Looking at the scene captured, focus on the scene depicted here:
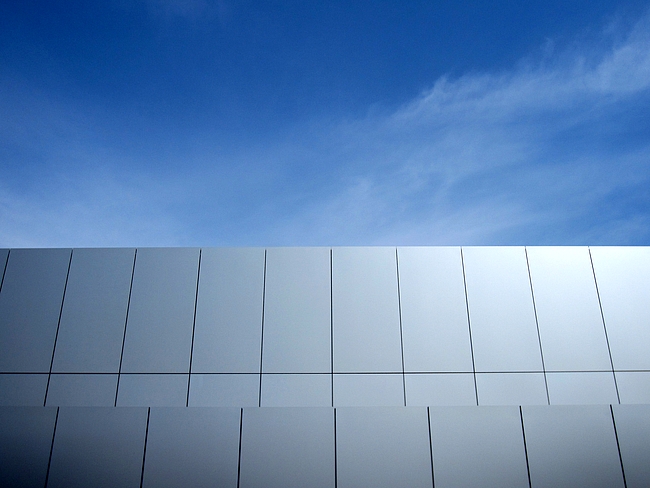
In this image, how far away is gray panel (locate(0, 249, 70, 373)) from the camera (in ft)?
33.8

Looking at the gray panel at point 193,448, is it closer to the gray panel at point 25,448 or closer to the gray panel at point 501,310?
the gray panel at point 25,448

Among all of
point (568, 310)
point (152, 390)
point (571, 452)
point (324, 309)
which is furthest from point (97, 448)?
point (568, 310)

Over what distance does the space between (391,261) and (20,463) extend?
26.5 ft

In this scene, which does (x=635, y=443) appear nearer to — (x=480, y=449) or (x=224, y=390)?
(x=480, y=449)

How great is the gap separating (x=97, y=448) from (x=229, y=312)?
431 centimetres

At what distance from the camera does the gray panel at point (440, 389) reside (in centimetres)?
974

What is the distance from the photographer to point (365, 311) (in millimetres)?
10438

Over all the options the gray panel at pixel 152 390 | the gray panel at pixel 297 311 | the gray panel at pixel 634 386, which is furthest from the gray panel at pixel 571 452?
the gray panel at pixel 152 390

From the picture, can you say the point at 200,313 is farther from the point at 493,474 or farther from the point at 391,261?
the point at 493,474

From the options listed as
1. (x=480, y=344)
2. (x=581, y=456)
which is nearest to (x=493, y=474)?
(x=581, y=456)

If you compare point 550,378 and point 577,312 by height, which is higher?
point 577,312

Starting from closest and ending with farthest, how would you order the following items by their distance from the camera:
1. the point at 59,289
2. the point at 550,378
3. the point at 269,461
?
the point at 269,461 < the point at 550,378 < the point at 59,289

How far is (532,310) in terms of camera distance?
415 inches

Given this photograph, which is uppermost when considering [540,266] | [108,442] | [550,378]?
[540,266]
